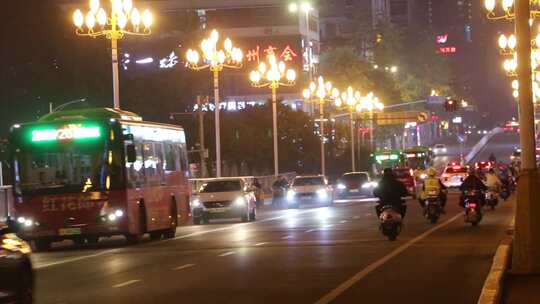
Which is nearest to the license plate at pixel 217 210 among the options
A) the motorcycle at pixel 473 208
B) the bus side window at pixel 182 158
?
the bus side window at pixel 182 158

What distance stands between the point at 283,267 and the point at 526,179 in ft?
17.8

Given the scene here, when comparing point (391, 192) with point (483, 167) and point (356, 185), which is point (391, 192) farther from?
point (356, 185)

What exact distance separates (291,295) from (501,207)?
31.4 metres

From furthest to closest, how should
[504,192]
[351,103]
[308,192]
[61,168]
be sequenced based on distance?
[351,103] → [308,192] → [504,192] → [61,168]

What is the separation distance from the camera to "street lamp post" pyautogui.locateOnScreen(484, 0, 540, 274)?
1634cm

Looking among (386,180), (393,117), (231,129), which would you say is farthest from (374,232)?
(393,117)

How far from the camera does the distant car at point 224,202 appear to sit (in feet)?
133

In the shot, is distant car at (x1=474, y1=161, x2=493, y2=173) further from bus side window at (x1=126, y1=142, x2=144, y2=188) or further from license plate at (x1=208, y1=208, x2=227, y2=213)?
bus side window at (x1=126, y1=142, x2=144, y2=188)

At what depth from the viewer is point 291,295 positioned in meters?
15.6

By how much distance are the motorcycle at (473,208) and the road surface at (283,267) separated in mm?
552

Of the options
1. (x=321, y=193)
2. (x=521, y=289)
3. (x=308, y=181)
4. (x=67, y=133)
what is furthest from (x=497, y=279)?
(x=308, y=181)

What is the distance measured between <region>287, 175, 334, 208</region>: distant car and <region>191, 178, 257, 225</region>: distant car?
567 inches

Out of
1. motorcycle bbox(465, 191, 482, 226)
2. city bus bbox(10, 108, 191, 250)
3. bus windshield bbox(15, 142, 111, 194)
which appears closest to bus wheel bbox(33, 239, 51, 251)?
city bus bbox(10, 108, 191, 250)

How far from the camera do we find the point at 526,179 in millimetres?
16734
